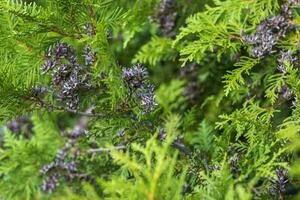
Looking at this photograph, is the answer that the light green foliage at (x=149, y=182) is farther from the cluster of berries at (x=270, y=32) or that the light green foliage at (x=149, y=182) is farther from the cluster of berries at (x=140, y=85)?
the cluster of berries at (x=270, y=32)

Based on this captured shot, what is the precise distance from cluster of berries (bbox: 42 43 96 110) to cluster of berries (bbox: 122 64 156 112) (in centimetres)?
12

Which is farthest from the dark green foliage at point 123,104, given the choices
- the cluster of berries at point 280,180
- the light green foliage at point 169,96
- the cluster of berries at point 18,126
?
the cluster of berries at point 18,126

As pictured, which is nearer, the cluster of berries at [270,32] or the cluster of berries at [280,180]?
the cluster of berries at [280,180]

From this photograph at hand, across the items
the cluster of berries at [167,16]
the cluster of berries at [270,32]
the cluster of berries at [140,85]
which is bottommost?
the cluster of berries at [140,85]

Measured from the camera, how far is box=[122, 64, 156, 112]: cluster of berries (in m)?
1.68

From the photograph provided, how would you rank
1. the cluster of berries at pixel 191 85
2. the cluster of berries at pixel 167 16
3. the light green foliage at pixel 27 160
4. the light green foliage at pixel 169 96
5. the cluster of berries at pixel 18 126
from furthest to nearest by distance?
the cluster of berries at pixel 18 126 < the cluster of berries at pixel 191 85 < the cluster of berries at pixel 167 16 < the light green foliage at pixel 169 96 < the light green foliage at pixel 27 160

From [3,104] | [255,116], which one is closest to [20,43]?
[3,104]

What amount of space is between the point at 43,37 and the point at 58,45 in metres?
0.08

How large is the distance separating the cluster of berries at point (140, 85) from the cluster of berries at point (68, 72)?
0.41ft

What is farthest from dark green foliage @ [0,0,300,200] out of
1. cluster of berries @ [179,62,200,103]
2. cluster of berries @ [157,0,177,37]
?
cluster of berries @ [179,62,200,103]

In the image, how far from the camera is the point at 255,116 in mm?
1765

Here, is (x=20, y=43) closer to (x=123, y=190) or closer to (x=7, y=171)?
(x=7, y=171)

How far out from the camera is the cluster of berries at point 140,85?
168 centimetres

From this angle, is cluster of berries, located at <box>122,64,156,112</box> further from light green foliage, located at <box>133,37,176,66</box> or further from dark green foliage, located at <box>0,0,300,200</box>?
light green foliage, located at <box>133,37,176,66</box>
